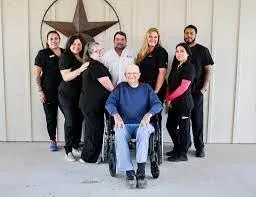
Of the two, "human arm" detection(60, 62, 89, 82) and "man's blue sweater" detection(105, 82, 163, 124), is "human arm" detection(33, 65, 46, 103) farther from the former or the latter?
"man's blue sweater" detection(105, 82, 163, 124)

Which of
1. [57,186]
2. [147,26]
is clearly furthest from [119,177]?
[147,26]

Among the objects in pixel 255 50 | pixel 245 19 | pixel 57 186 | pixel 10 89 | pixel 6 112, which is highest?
pixel 245 19

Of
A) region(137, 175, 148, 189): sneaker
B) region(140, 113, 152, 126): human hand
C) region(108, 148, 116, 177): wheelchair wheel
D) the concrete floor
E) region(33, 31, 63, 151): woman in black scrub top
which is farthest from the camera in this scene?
region(33, 31, 63, 151): woman in black scrub top

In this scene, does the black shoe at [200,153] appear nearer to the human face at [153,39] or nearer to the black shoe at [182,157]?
the black shoe at [182,157]

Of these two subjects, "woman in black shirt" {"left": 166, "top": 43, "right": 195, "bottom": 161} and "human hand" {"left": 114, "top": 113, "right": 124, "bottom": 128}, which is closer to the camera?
"human hand" {"left": 114, "top": 113, "right": 124, "bottom": 128}

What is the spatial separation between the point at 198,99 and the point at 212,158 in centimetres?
65

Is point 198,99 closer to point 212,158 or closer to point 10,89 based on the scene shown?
point 212,158

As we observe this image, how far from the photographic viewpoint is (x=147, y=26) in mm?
4461

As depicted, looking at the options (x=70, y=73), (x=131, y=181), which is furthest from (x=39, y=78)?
(x=131, y=181)

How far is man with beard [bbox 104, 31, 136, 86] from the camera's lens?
399cm

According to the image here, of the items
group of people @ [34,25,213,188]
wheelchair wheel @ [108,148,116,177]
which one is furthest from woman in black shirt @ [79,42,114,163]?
wheelchair wheel @ [108,148,116,177]

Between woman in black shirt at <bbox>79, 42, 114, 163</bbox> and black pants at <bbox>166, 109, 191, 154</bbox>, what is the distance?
0.74 m

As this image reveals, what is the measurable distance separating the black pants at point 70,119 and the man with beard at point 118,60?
0.49 meters

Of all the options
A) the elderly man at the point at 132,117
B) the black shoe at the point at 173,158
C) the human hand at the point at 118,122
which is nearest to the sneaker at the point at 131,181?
the elderly man at the point at 132,117
